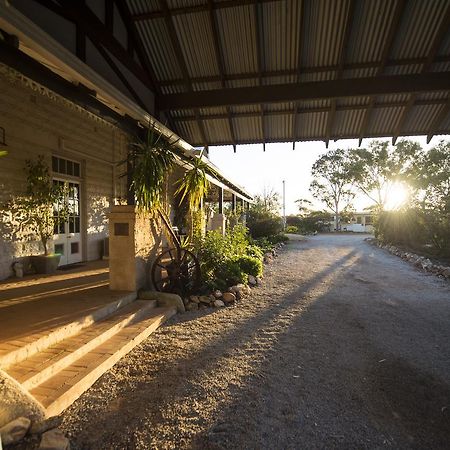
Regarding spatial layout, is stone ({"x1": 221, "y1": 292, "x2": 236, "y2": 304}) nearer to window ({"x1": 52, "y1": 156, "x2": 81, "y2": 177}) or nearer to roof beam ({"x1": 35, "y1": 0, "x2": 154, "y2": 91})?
window ({"x1": 52, "y1": 156, "x2": 81, "y2": 177})

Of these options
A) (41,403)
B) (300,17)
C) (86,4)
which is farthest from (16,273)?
(300,17)

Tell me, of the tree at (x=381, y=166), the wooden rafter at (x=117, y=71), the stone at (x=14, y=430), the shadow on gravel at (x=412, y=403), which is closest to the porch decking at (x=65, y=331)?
the stone at (x=14, y=430)

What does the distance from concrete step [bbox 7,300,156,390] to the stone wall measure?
2.73 meters

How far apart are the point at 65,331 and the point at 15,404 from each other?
1.30m

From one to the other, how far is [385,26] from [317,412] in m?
6.84

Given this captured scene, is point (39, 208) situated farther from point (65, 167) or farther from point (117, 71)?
point (117, 71)

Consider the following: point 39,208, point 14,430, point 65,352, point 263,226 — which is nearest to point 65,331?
point 65,352

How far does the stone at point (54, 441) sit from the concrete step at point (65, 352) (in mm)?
537

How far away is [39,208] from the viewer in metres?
6.25

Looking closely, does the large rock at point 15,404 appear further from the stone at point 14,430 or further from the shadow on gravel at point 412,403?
the shadow on gravel at point 412,403

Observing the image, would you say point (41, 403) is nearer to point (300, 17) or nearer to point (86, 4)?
point (86, 4)

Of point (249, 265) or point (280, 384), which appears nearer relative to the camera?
point (280, 384)

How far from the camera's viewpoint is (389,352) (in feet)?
11.4

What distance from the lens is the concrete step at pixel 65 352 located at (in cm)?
248
